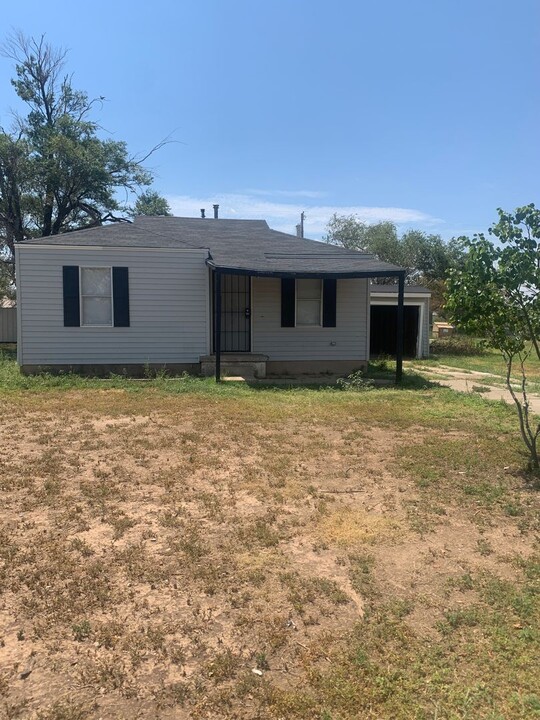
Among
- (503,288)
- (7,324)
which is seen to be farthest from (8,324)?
(503,288)

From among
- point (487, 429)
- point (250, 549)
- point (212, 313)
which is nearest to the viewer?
point (250, 549)

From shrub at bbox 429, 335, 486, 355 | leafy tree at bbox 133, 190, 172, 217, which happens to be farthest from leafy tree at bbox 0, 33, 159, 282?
shrub at bbox 429, 335, 486, 355

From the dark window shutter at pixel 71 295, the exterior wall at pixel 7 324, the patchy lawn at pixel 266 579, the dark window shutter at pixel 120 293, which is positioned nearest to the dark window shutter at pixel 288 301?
the dark window shutter at pixel 120 293

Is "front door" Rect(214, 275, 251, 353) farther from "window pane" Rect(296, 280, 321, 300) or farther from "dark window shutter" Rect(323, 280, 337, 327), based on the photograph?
"dark window shutter" Rect(323, 280, 337, 327)

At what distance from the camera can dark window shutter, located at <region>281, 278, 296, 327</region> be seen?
12.0m

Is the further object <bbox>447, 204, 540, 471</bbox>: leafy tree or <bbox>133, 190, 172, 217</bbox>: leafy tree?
<bbox>133, 190, 172, 217</bbox>: leafy tree

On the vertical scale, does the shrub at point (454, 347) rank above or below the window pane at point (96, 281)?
below

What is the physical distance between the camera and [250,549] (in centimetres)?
353

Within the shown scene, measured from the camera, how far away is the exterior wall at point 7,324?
20.2 metres

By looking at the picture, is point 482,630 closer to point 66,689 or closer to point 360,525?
point 360,525

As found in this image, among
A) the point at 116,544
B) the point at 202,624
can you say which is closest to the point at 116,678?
the point at 202,624

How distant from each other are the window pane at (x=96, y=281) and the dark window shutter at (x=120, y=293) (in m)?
0.19

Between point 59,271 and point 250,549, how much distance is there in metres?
9.10

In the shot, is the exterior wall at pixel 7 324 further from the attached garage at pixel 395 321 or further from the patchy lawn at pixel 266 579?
the patchy lawn at pixel 266 579
